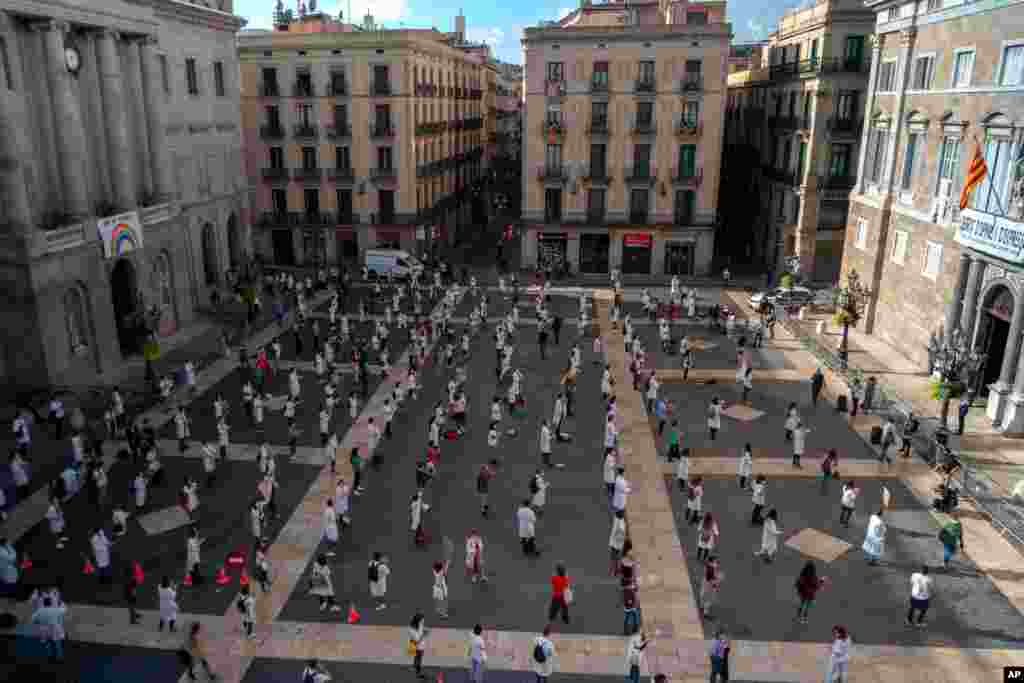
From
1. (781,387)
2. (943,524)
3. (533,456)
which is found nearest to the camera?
(943,524)

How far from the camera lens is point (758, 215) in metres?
56.3

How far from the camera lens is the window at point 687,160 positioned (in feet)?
157

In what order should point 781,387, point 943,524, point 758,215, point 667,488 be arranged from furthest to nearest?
point 758,215 → point 781,387 → point 667,488 → point 943,524

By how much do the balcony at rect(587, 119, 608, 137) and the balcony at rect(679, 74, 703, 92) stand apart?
548 centimetres

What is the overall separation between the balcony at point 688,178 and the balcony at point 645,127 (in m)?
3.25

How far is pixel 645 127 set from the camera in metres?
47.8

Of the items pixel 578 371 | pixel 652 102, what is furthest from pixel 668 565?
pixel 652 102

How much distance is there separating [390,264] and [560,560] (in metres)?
33.4

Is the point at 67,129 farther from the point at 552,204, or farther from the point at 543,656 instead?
the point at 552,204

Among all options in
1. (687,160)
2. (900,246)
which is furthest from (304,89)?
(900,246)

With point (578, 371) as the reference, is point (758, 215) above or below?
above

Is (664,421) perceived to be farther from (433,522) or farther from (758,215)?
(758,215)

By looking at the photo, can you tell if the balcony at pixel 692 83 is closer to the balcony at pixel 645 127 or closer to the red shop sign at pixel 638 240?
the balcony at pixel 645 127

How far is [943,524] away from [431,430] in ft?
49.1
